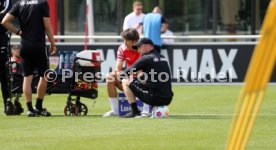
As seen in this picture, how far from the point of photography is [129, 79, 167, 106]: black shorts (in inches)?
502

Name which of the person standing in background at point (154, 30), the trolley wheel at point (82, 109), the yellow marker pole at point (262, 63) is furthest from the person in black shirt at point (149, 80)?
the person standing in background at point (154, 30)

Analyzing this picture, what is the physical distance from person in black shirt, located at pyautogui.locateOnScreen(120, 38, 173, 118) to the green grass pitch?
32cm

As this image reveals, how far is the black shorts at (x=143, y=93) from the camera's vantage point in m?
12.8

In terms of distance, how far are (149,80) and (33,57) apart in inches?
68.1

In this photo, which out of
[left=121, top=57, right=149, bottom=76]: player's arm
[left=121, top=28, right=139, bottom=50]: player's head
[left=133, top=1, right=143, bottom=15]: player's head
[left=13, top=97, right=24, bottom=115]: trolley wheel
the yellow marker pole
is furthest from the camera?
[left=133, top=1, right=143, bottom=15]: player's head

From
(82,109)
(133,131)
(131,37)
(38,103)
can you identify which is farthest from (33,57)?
(133,131)

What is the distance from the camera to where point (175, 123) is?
39.9ft

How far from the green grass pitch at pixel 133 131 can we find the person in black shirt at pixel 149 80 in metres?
0.32

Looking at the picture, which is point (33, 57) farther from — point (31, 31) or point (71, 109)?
point (71, 109)

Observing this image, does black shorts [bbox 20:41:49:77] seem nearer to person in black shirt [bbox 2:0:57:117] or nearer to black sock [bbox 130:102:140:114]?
person in black shirt [bbox 2:0:57:117]

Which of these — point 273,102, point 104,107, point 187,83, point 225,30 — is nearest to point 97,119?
Result: point 104,107

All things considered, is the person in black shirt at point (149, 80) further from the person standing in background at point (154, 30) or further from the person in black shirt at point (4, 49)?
the person standing in background at point (154, 30)

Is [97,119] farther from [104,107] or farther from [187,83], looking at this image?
[187,83]

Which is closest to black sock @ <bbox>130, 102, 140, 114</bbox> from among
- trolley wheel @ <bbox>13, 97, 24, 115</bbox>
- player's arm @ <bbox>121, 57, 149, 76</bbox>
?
player's arm @ <bbox>121, 57, 149, 76</bbox>
